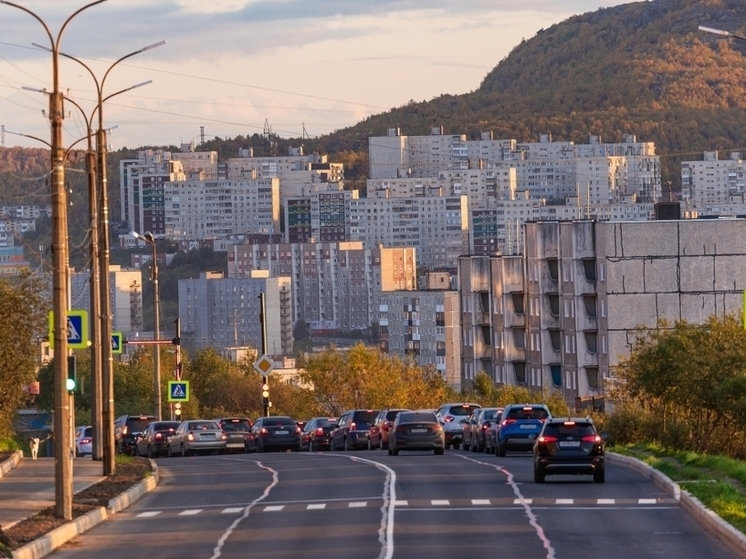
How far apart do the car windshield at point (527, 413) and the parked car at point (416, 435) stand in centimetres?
316

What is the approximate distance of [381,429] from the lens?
177ft

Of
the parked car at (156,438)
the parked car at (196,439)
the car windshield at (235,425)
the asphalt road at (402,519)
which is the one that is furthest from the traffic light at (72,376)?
the car windshield at (235,425)

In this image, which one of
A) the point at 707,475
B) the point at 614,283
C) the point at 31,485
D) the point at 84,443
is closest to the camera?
the point at 707,475

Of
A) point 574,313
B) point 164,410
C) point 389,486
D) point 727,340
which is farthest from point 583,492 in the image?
point 574,313

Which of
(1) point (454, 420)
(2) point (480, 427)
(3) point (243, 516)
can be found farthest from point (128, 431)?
(3) point (243, 516)

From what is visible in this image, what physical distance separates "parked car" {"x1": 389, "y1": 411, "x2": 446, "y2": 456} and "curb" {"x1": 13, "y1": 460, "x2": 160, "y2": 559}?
1303cm

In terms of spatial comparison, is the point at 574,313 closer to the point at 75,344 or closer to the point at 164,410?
the point at 164,410

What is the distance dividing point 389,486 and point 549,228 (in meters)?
81.0

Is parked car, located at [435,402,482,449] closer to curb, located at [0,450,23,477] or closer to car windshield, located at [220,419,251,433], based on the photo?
car windshield, located at [220,419,251,433]

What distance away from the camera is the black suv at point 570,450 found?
3067 centimetres

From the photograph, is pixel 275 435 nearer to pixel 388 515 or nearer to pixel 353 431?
pixel 353 431

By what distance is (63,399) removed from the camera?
24.6 meters

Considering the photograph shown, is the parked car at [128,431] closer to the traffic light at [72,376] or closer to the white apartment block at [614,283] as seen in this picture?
the traffic light at [72,376]

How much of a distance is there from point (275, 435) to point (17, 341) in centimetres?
1242
